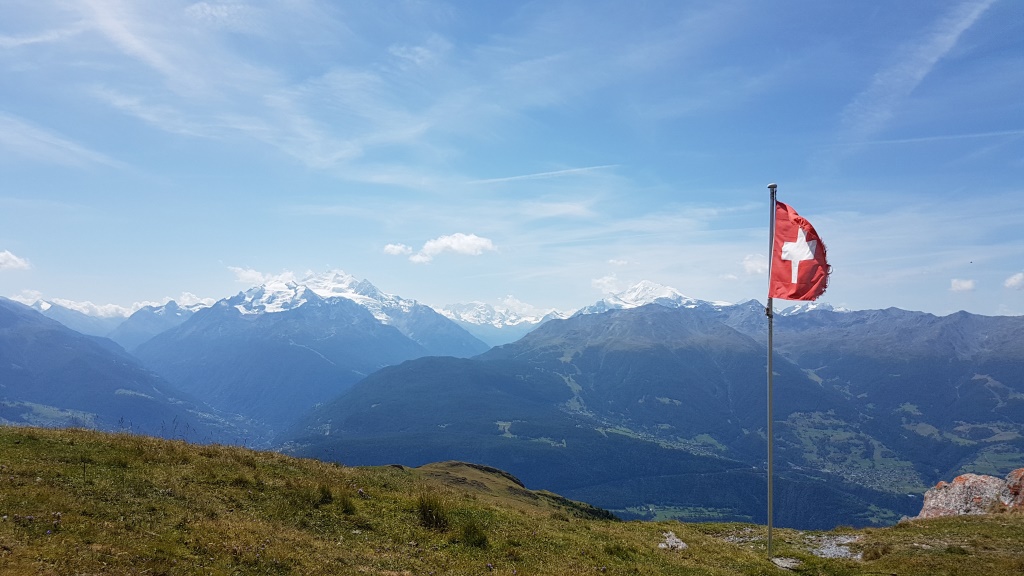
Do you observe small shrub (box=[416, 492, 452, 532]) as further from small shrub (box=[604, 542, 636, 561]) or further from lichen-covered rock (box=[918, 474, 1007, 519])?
lichen-covered rock (box=[918, 474, 1007, 519])

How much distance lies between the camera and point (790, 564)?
25203mm

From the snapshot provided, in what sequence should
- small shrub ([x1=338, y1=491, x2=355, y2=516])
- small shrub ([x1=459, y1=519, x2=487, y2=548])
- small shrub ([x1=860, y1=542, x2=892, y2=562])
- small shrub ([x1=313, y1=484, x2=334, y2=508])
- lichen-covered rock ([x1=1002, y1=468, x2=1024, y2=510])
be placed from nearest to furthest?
small shrub ([x1=459, y1=519, x2=487, y2=548]) → small shrub ([x1=338, y1=491, x2=355, y2=516]) → small shrub ([x1=313, y1=484, x2=334, y2=508]) → small shrub ([x1=860, y1=542, x2=892, y2=562]) → lichen-covered rock ([x1=1002, y1=468, x2=1024, y2=510])

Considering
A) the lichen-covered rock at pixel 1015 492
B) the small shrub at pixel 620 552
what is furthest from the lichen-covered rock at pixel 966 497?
the small shrub at pixel 620 552

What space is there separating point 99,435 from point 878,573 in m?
38.5

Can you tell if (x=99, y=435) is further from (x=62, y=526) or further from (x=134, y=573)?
(x=134, y=573)

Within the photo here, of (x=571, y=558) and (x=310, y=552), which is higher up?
(x=310, y=552)

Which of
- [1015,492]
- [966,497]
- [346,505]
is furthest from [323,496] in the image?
[966,497]

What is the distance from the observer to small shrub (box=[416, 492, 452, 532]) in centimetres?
2203

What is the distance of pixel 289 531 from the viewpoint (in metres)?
18.0

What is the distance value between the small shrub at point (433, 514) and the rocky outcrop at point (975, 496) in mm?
43541

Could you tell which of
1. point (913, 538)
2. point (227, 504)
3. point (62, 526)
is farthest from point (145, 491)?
point (913, 538)

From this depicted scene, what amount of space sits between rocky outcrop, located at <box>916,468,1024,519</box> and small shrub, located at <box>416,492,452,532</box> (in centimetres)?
4354

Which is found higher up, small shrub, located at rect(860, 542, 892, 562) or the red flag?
the red flag

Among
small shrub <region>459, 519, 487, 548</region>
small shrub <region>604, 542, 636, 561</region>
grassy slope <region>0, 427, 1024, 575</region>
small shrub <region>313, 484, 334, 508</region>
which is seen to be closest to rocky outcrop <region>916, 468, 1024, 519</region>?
grassy slope <region>0, 427, 1024, 575</region>
